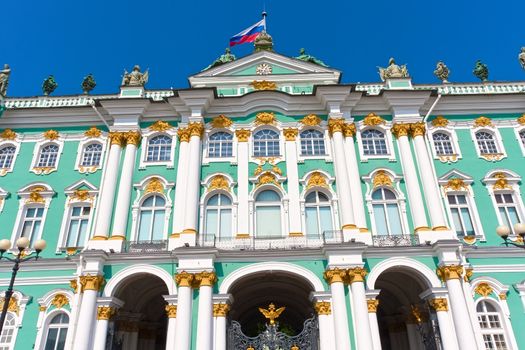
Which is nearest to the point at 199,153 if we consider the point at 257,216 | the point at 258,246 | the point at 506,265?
the point at 257,216

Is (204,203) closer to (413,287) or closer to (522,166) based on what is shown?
(413,287)

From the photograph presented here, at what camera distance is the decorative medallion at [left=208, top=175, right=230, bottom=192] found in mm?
24031

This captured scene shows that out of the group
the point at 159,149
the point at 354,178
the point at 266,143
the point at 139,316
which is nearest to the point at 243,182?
the point at 266,143

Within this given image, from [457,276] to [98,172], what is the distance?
19228 millimetres

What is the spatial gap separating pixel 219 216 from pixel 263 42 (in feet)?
43.3

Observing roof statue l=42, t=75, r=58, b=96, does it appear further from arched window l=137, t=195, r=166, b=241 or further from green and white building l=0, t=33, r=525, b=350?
arched window l=137, t=195, r=166, b=241

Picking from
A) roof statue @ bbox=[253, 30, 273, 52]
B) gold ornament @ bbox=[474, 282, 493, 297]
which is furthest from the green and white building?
roof statue @ bbox=[253, 30, 273, 52]

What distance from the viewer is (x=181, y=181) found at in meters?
23.8

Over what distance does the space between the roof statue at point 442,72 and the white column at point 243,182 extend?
1345cm

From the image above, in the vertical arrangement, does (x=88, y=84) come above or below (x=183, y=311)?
above

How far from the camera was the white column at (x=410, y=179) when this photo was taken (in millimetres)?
22641

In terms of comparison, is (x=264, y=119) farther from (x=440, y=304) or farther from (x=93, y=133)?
(x=440, y=304)

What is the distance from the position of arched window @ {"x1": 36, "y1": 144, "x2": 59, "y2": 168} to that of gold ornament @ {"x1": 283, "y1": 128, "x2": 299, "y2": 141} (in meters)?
13.2

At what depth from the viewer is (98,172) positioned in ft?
82.2
